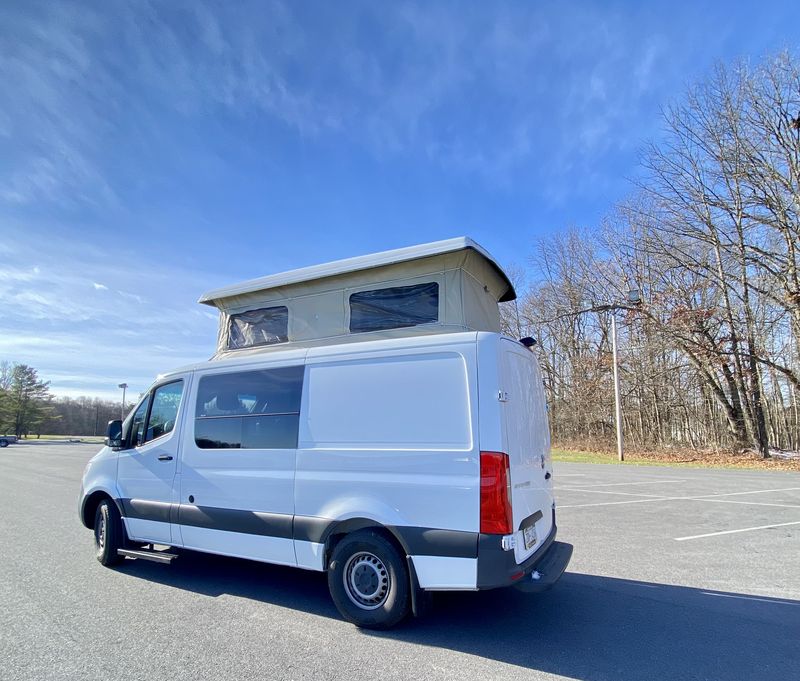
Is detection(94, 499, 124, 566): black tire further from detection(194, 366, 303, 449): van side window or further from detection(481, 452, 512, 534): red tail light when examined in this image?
detection(481, 452, 512, 534): red tail light

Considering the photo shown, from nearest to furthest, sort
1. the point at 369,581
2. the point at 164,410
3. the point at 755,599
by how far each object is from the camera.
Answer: the point at 369,581
the point at 755,599
the point at 164,410

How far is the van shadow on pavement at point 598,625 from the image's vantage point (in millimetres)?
3268

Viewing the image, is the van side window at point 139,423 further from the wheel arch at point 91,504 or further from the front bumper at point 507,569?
the front bumper at point 507,569

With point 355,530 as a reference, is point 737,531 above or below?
below

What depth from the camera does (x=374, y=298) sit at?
5.00 metres

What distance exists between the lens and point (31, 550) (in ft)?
20.6

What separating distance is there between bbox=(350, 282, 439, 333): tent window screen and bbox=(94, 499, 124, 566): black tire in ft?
Answer: 11.8

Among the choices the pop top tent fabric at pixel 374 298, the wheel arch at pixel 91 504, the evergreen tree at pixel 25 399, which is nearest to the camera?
the pop top tent fabric at pixel 374 298

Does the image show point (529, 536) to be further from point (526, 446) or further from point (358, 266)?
point (358, 266)

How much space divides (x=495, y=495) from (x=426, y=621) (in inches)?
55.1

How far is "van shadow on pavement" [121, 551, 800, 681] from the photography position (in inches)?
129

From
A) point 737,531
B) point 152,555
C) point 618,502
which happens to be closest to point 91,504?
point 152,555

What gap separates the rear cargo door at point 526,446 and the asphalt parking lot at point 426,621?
2.41 ft

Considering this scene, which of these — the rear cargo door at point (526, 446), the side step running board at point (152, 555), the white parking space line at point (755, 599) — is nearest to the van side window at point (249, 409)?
the side step running board at point (152, 555)
